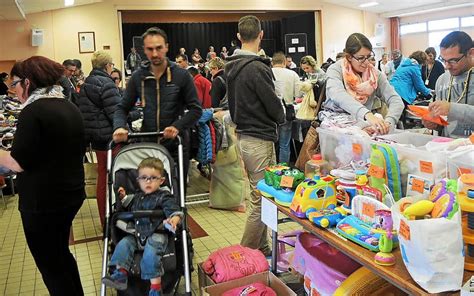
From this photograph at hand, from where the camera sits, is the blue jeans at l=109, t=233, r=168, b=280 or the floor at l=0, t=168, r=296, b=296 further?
the floor at l=0, t=168, r=296, b=296

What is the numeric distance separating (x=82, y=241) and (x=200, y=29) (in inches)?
460

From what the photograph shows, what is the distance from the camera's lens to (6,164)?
2.22m

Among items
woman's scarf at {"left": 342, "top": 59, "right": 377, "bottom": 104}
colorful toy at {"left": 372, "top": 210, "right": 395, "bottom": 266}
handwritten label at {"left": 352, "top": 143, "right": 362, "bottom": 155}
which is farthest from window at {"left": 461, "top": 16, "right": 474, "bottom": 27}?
colorful toy at {"left": 372, "top": 210, "right": 395, "bottom": 266}

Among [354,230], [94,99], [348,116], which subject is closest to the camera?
[354,230]

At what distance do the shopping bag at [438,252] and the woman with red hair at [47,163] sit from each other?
1705 millimetres

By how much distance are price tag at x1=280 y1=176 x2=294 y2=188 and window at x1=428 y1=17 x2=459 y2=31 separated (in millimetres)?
14695

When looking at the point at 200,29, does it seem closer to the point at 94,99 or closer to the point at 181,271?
the point at 94,99

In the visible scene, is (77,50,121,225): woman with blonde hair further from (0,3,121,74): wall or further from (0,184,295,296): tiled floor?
(0,3,121,74): wall

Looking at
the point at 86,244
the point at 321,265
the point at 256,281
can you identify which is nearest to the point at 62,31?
the point at 86,244

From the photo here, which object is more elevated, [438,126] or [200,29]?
[200,29]

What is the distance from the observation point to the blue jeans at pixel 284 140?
5.66 metres

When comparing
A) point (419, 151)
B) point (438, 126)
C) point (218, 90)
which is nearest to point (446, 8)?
point (218, 90)

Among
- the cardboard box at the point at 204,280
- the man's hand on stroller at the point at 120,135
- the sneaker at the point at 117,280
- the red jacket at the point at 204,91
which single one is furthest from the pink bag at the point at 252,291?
the red jacket at the point at 204,91

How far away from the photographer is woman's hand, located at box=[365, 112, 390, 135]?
2346 mm
